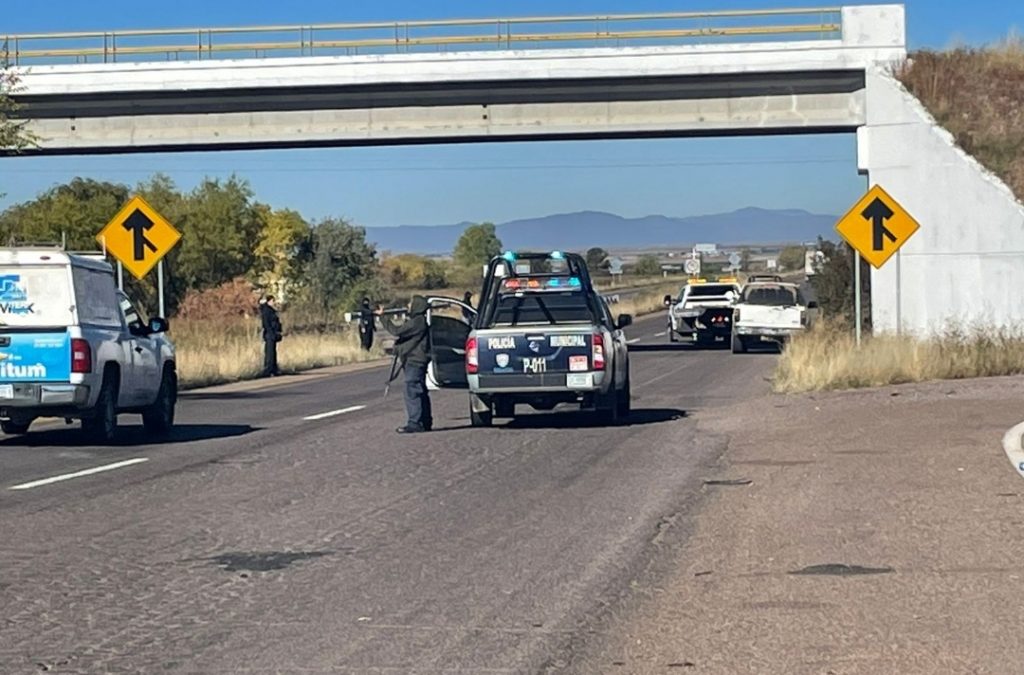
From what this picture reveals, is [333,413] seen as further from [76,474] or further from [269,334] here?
[269,334]

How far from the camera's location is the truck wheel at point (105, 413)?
18.7 m

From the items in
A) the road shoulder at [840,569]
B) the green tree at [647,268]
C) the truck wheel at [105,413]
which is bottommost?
the road shoulder at [840,569]

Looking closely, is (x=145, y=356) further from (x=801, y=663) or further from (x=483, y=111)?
(x=483, y=111)

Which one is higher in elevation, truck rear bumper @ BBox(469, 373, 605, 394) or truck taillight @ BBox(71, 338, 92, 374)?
truck taillight @ BBox(71, 338, 92, 374)

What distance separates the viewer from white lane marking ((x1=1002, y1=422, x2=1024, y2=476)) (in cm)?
1435

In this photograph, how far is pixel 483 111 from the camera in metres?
39.1

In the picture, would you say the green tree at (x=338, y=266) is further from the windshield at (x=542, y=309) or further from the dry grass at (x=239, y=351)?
the windshield at (x=542, y=309)

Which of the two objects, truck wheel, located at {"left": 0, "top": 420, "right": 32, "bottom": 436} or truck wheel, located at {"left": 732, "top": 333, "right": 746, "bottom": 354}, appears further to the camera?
truck wheel, located at {"left": 732, "top": 333, "right": 746, "bottom": 354}

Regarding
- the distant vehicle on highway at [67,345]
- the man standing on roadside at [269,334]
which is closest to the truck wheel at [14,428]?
the distant vehicle on highway at [67,345]

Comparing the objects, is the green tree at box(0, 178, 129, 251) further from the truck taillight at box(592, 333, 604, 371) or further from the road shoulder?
the road shoulder

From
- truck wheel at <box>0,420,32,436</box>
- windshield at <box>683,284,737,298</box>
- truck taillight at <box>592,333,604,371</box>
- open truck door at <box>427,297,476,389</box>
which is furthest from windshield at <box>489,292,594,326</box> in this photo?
windshield at <box>683,284,737,298</box>

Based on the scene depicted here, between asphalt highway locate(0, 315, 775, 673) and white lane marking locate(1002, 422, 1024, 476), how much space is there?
107 inches

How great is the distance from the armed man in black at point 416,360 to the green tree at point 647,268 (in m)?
133

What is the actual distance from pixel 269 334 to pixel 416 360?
15.5m
